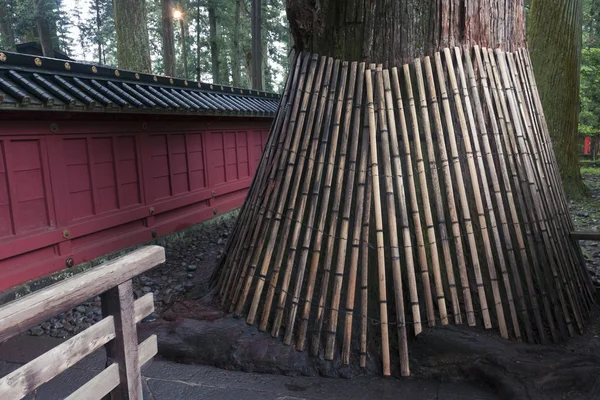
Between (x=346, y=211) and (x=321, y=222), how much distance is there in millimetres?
198

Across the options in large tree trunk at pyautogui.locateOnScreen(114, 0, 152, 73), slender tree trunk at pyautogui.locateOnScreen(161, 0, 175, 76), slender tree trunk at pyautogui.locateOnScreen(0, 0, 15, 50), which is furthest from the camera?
slender tree trunk at pyautogui.locateOnScreen(0, 0, 15, 50)

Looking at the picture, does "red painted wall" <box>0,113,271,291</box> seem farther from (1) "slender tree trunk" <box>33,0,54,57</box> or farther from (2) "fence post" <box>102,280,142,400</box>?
(1) "slender tree trunk" <box>33,0,54,57</box>

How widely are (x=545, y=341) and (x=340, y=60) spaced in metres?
2.47

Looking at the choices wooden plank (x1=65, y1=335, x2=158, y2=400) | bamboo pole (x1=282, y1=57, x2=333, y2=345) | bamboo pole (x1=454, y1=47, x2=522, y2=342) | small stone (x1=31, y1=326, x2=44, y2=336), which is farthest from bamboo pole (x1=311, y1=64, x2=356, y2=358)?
small stone (x1=31, y1=326, x2=44, y2=336)

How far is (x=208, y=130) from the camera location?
841 cm

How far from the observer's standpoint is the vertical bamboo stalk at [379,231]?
9.66ft

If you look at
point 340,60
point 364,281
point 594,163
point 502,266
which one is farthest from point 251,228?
point 594,163

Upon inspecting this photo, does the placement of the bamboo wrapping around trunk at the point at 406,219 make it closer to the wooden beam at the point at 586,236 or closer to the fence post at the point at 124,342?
the wooden beam at the point at 586,236

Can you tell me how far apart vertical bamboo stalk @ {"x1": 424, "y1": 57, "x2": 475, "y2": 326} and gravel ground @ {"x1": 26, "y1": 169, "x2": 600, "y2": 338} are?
181 cm

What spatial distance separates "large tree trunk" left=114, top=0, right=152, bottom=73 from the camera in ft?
33.6

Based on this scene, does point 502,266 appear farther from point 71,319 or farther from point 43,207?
point 43,207

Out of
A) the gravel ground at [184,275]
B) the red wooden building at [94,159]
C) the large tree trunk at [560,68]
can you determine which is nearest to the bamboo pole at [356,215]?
the gravel ground at [184,275]

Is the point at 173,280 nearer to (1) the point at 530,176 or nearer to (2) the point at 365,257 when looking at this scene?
(2) the point at 365,257

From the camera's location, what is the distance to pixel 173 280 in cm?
564
